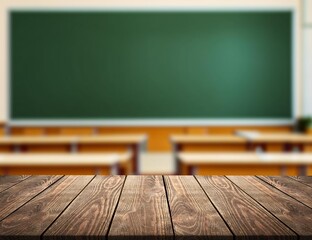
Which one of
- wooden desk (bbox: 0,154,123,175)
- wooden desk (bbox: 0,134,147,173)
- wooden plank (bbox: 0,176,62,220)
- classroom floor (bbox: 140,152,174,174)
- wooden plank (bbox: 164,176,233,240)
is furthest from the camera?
classroom floor (bbox: 140,152,174,174)

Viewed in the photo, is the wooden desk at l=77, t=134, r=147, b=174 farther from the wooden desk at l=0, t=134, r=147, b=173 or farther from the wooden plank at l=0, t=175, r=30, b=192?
the wooden plank at l=0, t=175, r=30, b=192

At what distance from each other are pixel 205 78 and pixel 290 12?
5.08 ft

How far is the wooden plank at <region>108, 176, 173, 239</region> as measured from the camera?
0.99m

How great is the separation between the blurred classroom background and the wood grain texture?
509 cm

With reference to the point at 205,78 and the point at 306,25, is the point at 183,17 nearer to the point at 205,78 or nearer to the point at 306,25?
the point at 205,78

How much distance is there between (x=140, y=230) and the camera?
1009 mm

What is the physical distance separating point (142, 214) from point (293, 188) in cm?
65

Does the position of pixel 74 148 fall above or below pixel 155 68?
below

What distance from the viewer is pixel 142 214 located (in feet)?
3.80

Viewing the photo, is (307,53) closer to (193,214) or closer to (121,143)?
(121,143)

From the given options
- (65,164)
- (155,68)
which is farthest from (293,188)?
(155,68)

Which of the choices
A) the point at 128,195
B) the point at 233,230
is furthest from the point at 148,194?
the point at 233,230

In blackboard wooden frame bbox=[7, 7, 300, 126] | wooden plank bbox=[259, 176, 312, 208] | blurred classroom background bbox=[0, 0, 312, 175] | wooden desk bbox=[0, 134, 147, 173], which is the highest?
blurred classroom background bbox=[0, 0, 312, 175]

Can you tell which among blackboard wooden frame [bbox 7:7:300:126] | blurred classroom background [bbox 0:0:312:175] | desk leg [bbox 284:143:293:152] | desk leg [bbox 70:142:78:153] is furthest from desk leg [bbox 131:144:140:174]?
blackboard wooden frame [bbox 7:7:300:126]
